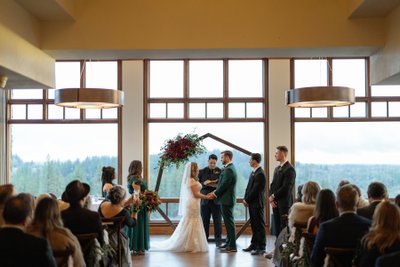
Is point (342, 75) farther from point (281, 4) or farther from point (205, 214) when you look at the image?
point (281, 4)

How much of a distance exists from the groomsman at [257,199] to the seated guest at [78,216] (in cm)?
385

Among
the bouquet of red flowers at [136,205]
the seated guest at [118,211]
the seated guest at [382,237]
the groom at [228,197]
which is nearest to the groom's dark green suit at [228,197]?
the groom at [228,197]

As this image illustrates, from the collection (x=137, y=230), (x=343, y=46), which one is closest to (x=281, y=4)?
(x=343, y=46)

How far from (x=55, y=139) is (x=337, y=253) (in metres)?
8.69

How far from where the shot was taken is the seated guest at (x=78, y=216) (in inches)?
190

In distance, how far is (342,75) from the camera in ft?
37.9

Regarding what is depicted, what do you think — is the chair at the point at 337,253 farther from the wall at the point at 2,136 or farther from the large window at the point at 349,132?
the wall at the point at 2,136

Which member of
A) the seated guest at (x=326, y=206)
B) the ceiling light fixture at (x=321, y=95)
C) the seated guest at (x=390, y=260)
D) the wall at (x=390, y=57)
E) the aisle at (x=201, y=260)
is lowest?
the aisle at (x=201, y=260)

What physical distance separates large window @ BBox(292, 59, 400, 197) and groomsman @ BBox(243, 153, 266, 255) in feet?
10.4

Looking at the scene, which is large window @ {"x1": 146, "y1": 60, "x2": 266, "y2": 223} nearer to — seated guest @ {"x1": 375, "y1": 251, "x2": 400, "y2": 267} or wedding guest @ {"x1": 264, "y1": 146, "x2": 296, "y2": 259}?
wedding guest @ {"x1": 264, "y1": 146, "x2": 296, "y2": 259}

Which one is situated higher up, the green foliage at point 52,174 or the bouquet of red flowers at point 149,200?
the green foliage at point 52,174

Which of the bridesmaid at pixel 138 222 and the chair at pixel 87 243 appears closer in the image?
the chair at pixel 87 243

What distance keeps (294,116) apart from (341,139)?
1142 mm

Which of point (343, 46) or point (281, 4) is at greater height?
point (281, 4)
